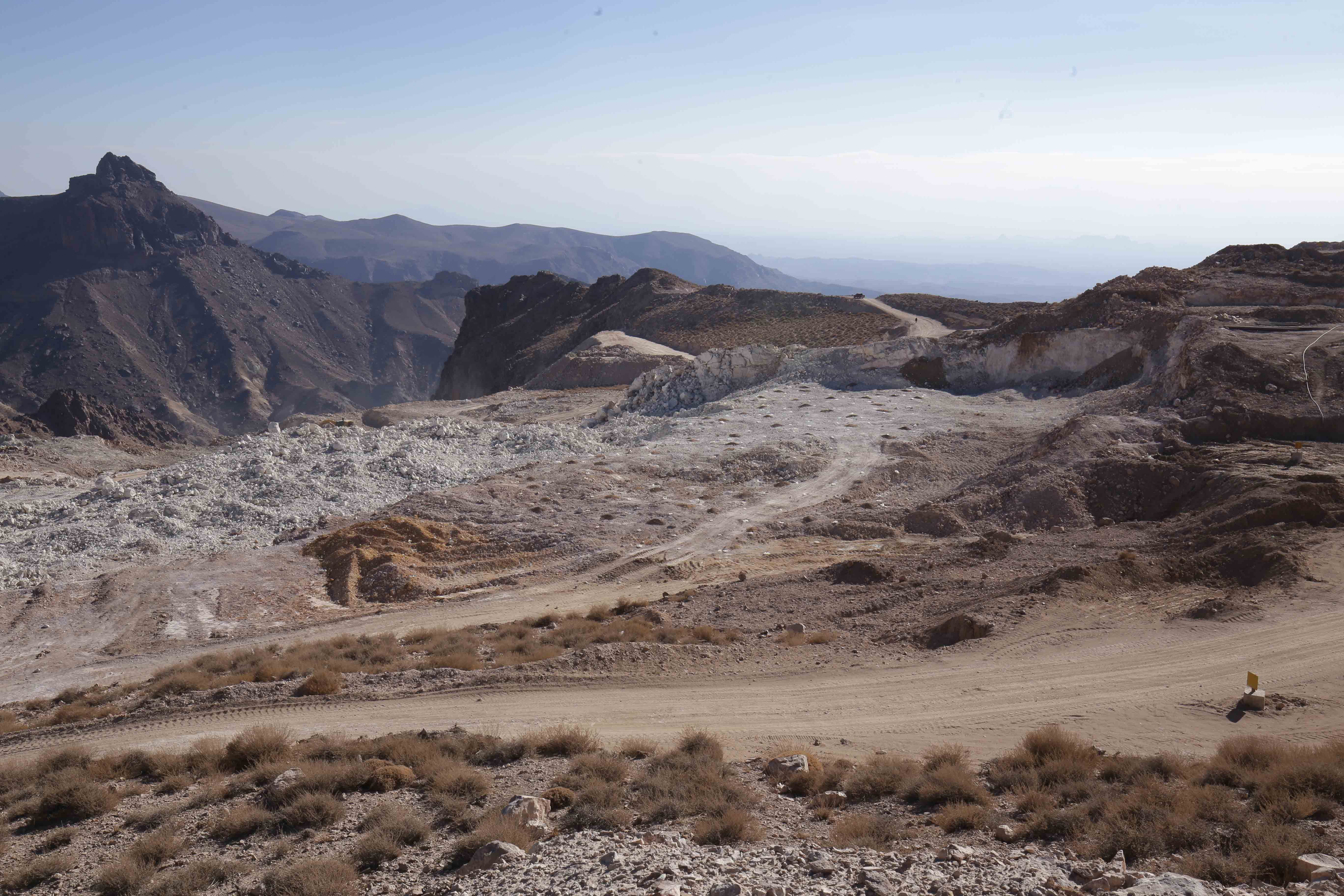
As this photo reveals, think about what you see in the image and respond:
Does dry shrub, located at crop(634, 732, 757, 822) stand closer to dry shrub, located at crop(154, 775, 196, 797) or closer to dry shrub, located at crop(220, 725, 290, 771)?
dry shrub, located at crop(220, 725, 290, 771)

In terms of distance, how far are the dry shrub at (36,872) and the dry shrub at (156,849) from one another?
42cm

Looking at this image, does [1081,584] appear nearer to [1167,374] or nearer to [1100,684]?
[1100,684]

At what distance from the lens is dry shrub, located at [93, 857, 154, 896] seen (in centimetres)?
629

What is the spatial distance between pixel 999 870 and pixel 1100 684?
15.5 feet

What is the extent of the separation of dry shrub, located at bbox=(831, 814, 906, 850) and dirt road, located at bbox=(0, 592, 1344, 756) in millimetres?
1896

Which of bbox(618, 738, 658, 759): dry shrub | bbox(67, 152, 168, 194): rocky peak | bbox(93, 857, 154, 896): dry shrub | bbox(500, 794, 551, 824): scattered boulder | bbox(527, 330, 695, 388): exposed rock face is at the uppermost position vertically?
bbox(67, 152, 168, 194): rocky peak

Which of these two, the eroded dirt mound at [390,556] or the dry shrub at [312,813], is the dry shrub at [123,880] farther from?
the eroded dirt mound at [390,556]

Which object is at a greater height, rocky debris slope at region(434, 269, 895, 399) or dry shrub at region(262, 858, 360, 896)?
rocky debris slope at region(434, 269, 895, 399)

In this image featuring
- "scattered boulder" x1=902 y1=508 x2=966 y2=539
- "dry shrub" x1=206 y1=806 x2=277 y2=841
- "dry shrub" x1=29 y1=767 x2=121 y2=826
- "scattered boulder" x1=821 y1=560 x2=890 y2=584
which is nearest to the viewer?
"dry shrub" x1=206 y1=806 x2=277 y2=841

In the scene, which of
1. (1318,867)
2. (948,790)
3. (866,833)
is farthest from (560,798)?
(1318,867)

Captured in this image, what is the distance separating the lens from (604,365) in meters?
45.2

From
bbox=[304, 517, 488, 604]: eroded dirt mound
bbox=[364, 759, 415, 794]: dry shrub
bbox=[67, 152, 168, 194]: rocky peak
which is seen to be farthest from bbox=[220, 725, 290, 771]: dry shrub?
bbox=[67, 152, 168, 194]: rocky peak

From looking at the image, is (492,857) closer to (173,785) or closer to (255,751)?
(255,751)

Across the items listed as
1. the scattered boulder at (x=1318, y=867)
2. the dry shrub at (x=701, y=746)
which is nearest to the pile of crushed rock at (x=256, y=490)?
the dry shrub at (x=701, y=746)
